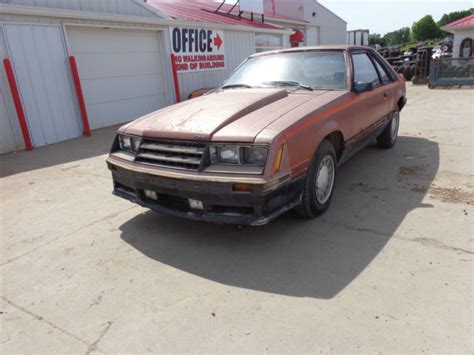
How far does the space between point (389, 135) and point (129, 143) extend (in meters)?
4.21

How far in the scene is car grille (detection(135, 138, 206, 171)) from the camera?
2.97m

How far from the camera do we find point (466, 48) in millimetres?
20016

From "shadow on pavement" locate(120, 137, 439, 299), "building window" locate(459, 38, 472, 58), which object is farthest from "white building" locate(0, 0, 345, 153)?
"building window" locate(459, 38, 472, 58)

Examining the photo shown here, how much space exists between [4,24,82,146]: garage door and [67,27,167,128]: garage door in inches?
22.8

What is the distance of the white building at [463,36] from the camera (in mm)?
19469

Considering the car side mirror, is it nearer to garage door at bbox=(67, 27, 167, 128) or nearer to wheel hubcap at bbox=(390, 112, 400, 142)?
wheel hubcap at bbox=(390, 112, 400, 142)

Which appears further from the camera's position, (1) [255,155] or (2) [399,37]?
(2) [399,37]

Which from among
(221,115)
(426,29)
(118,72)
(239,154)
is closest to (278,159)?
(239,154)

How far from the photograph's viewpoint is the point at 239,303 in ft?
8.09

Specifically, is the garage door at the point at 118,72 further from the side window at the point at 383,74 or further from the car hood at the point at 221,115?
the side window at the point at 383,74

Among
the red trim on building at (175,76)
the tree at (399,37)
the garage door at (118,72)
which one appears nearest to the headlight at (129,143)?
the garage door at (118,72)

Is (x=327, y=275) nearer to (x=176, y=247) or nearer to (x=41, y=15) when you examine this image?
(x=176, y=247)

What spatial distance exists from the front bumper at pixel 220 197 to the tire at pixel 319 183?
176 mm

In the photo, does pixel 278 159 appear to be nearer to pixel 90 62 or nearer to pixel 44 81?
pixel 44 81
